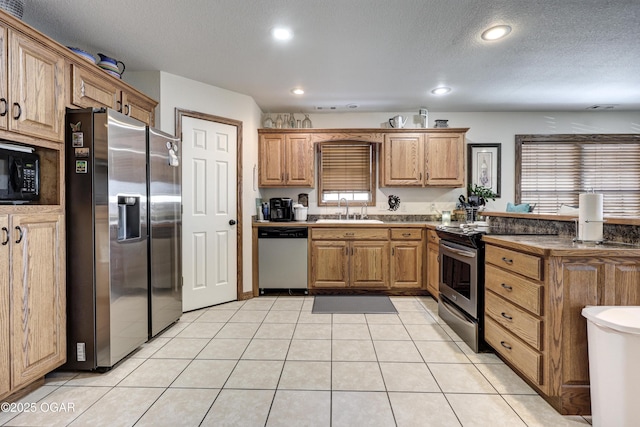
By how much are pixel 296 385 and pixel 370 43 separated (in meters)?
2.63

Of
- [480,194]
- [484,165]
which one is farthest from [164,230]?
[484,165]

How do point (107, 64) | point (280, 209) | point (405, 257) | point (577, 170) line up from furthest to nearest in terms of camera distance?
point (577, 170) < point (280, 209) < point (405, 257) < point (107, 64)

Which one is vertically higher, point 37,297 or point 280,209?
point 280,209

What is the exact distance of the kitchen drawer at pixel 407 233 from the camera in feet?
12.6

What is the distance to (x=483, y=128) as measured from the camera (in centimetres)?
453

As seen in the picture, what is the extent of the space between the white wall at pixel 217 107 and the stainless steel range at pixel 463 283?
2238 mm

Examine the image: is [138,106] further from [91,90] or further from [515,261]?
[515,261]

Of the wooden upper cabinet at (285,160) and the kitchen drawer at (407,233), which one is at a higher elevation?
the wooden upper cabinet at (285,160)

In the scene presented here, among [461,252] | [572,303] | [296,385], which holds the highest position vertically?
[461,252]

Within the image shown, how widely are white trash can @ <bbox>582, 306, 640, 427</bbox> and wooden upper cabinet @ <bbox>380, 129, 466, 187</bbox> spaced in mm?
2835

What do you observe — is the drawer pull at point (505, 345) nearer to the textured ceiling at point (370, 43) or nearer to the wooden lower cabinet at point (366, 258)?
the wooden lower cabinet at point (366, 258)

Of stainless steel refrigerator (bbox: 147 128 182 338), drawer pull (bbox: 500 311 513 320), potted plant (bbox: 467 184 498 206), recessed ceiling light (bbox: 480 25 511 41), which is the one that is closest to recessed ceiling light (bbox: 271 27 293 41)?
stainless steel refrigerator (bbox: 147 128 182 338)

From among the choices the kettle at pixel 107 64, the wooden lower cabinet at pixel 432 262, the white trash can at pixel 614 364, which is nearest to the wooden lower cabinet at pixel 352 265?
the wooden lower cabinet at pixel 432 262

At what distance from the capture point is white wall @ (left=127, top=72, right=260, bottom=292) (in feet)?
10.2
